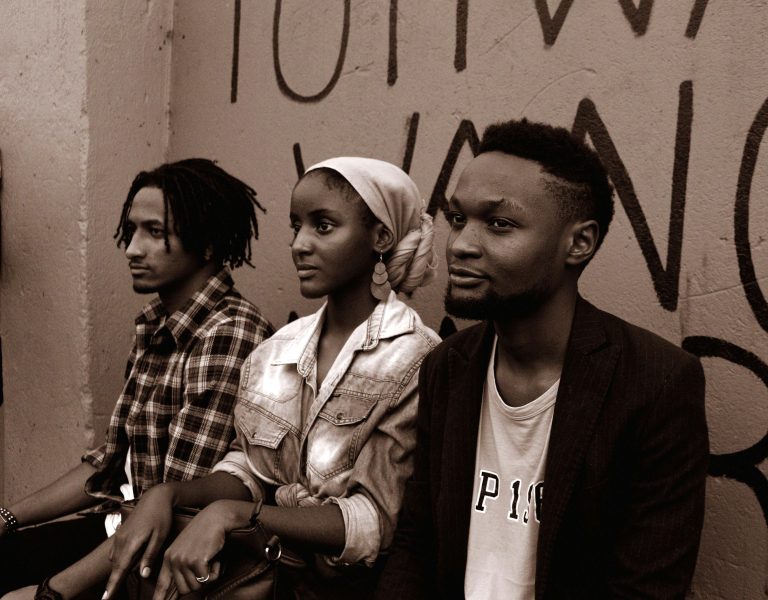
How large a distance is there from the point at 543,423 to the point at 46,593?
1.40m

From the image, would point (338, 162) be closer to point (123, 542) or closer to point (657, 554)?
point (123, 542)

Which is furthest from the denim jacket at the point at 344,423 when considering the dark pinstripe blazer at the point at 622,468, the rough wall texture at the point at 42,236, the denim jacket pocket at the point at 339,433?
the rough wall texture at the point at 42,236

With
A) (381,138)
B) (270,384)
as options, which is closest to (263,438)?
(270,384)

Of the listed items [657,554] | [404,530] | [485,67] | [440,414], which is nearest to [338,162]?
[485,67]

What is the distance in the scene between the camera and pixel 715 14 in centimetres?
214

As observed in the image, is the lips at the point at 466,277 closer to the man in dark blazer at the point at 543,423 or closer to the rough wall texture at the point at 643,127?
the man in dark blazer at the point at 543,423

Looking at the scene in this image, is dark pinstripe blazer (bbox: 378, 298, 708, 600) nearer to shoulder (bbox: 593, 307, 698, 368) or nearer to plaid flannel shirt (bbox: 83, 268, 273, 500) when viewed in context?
shoulder (bbox: 593, 307, 698, 368)

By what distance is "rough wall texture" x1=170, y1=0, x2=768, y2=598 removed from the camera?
2086mm

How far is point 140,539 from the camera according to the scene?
205 centimetres

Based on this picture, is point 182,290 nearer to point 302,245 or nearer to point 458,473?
point 302,245

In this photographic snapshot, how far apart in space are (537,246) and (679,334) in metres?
0.59

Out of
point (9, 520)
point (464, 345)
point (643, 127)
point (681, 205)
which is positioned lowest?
point (9, 520)

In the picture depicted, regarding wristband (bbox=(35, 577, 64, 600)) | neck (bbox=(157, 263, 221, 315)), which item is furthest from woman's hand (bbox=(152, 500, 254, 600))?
neck (bbox=(157, 263, 221, 315))

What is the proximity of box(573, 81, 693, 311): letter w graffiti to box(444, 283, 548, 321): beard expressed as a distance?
1.65 ft
